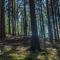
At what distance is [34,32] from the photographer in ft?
23.6

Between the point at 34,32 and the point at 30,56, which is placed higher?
the point at 34,32

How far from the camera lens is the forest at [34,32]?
697 cm

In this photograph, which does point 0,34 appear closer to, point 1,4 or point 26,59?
point 1,4

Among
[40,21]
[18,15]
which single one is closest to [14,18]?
[18,15]

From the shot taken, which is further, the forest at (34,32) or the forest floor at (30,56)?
the forest at (34,32)

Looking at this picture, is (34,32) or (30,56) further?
(34,32)

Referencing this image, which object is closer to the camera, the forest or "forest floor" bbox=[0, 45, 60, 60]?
"forest floor" bbox=[0, 45, 60, 60]

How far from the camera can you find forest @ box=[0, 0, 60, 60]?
6.97 meters

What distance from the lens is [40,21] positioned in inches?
609

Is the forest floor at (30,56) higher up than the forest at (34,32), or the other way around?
the forest at (34,32)

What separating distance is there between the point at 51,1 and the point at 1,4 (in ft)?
12.6

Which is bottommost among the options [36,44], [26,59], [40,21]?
[26,59]

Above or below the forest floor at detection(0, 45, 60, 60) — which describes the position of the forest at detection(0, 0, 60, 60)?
above

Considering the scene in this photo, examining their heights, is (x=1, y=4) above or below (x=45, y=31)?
above
